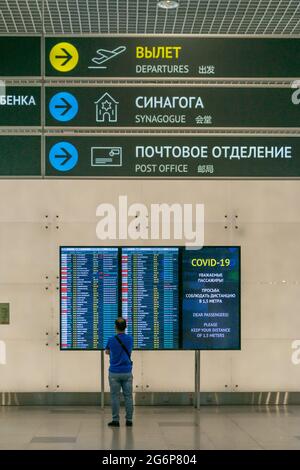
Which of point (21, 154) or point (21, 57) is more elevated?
point (21, 57)

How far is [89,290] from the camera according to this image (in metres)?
15.1

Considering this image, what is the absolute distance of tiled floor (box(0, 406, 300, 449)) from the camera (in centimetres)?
1205

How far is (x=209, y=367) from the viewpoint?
15.8 m

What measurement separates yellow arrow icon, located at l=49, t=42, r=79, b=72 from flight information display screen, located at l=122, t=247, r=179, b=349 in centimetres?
304

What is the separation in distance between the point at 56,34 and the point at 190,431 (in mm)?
6554

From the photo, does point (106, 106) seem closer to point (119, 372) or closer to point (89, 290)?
point (89, 290)

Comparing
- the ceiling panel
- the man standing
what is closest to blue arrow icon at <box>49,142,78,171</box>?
the ceiling panel

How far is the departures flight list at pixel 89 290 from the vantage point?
15.1 m

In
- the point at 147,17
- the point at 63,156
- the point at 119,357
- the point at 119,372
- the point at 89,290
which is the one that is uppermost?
the point at 147,17

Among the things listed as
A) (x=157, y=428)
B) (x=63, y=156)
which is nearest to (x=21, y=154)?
(x=63, y=156)

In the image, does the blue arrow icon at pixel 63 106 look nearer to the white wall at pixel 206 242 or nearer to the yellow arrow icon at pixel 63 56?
the yellow arrow icon at pixel 63 56

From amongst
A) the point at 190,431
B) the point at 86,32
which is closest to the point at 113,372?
the point at 190,431

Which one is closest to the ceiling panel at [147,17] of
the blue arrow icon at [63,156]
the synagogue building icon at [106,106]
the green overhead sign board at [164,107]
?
the green overhead sign board at [164,107]

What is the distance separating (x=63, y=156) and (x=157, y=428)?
461 cm
